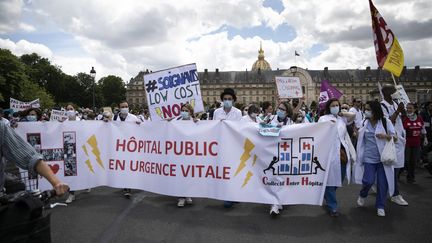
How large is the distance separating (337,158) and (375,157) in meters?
0.78

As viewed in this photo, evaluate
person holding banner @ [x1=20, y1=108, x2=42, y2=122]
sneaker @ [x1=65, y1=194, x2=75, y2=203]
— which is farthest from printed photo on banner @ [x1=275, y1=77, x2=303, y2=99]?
sneaker @ [x1=65, y1=194, x2=75, y2=203]

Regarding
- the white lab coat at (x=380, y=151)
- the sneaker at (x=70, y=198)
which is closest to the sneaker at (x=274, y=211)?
the white lab coat at (x=380, y=151)

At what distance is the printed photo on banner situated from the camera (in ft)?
48.3

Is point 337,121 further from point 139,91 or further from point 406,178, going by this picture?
point 139,91

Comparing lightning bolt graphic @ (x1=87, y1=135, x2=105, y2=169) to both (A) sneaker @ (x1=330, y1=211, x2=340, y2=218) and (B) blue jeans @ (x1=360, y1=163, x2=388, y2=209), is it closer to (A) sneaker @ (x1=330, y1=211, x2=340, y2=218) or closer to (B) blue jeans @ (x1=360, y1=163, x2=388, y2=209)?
(A) sneaker @ (x1=330, y1=211, x2=340, y2=218)

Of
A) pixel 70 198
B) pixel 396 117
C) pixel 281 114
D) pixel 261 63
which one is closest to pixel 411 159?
pixel 396 117

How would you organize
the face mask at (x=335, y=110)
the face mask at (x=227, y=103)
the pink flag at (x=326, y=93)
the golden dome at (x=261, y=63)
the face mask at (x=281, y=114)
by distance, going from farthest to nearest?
the golden dome at (x=261, y=63) < the pink flag at (x=326, y=93) < the face mask at (x=227, y=103) < the face mask at (x=281, y=114) < the face mask at (x=335, y=110)

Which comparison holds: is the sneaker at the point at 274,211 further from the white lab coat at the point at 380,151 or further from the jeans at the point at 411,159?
the jeans at the point at 411,159

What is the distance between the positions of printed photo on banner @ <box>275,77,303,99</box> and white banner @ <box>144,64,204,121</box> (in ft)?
25.9

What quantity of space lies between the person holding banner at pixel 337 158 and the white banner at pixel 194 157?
0.50 feet

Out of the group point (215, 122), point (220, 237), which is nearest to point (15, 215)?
point (220, 237)

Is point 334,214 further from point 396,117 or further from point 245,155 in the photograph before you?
point 396,117

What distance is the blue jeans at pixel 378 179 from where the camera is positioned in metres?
5.79

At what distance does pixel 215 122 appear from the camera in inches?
242
